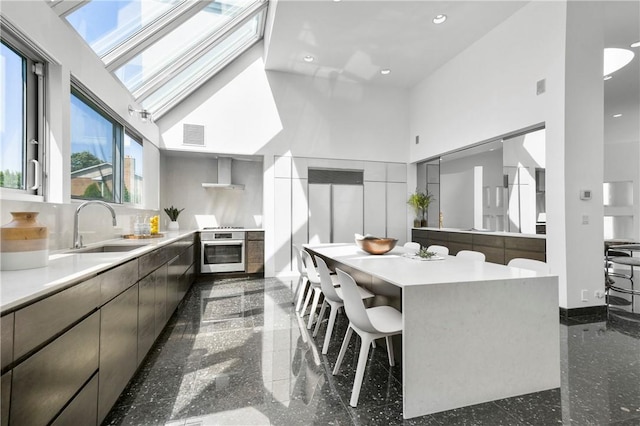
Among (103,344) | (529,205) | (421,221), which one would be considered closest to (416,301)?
(103,344)

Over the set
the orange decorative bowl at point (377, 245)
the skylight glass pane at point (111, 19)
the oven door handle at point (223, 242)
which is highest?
the skylight glass pane at point (111, 19)

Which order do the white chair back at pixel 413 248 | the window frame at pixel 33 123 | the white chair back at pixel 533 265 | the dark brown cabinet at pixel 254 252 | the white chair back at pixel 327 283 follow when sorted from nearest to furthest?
the window frame at pixel 33 123 < the white chair back at pixel 533 265 < the white chair back at pixel 327 283 < the white chair back at pixel 413 248 < the dark brown cabinet at pixel 254 252

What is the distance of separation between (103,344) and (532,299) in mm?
2540

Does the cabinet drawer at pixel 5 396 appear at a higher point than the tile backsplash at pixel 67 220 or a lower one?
lower

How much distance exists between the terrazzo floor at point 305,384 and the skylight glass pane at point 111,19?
284 cm

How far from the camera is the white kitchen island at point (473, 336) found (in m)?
1.72

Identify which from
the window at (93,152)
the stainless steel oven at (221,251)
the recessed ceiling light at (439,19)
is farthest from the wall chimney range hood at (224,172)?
the recessed ceiling light at (439,19)

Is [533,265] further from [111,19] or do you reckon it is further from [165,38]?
[165,38]

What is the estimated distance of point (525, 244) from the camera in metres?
3.98

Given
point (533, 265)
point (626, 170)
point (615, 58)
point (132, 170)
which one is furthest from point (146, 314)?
point (626, 170)

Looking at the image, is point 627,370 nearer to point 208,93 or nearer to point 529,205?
point 529,205

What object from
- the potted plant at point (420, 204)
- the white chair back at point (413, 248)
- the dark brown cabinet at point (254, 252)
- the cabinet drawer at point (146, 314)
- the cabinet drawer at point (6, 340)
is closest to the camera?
the cabinet drawer at point (6, 340)

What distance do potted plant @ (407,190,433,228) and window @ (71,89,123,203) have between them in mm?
5221

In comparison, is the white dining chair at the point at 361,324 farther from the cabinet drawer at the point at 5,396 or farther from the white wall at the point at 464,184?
the white wall at the point at 464,184
